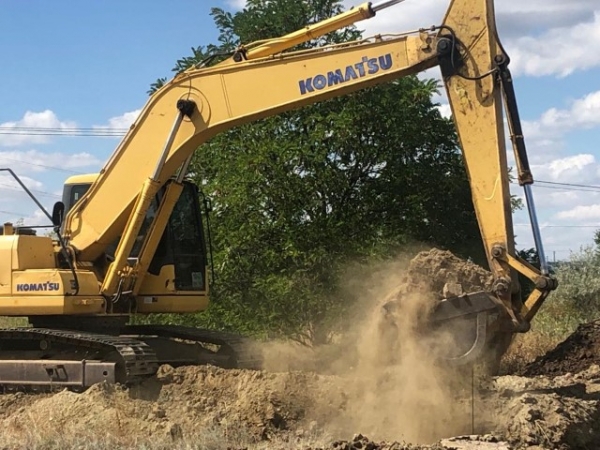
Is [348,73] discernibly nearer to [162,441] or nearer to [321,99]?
[321,99]

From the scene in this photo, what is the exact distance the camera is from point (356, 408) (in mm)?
8500

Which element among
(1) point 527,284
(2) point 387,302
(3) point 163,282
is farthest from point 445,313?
(3) point 163,282

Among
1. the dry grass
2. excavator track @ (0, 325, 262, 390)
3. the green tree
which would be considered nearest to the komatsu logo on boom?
excavator track @ (0, 325, 262, 390)

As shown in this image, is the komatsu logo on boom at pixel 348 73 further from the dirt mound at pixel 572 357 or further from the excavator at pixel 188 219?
the dirt mound at pixel 572 357

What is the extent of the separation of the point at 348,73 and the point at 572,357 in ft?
18.9

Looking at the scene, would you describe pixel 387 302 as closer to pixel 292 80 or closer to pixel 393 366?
pixel 393 366

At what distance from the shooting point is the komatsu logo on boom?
347 inches

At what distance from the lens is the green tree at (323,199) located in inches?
567

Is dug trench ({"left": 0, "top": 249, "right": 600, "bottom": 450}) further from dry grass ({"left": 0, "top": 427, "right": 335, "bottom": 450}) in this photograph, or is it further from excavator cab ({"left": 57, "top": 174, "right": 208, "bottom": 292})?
excavator cab ({"left": 57, "top": 174, "right": 208, "bottom": 292})

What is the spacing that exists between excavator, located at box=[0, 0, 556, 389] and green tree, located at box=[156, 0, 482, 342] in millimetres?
3613

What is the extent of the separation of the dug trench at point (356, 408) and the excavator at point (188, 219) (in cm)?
33

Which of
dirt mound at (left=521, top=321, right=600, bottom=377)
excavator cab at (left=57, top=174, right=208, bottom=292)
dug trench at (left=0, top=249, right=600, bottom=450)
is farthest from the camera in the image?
dirt mound at (left=521, top=321, right=600, bottom=377)

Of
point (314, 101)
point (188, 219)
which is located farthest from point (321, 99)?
point (188, 219)

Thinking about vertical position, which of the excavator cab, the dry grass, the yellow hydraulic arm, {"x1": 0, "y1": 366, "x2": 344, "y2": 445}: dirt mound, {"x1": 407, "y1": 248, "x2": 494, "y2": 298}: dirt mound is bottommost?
the dry grass
